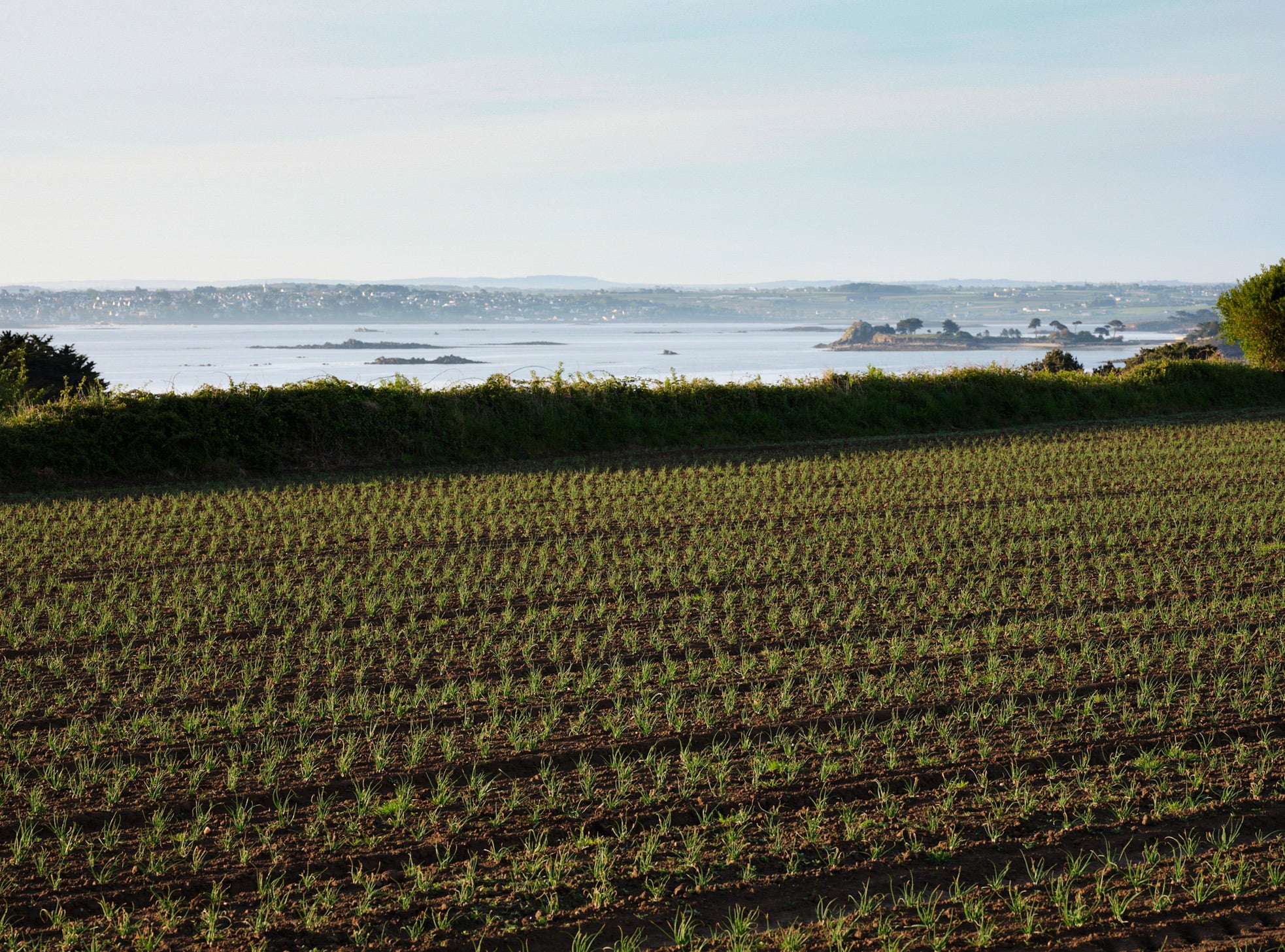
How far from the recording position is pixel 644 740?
5.81 m

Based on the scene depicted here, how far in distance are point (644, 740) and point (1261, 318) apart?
2942 centimetres

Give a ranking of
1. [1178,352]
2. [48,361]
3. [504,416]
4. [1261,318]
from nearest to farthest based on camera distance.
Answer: [504,416] → [48,361] → [1261,318] → [1178,352]

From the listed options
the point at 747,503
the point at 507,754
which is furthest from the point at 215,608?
the point at 747,503

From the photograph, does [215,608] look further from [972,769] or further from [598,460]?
[598,460]

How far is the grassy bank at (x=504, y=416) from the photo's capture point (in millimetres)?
15867

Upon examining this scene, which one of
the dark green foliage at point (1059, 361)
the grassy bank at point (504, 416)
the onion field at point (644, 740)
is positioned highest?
the dark green foliage at point (1059, 361)

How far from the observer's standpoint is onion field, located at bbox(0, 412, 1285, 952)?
4215 mm

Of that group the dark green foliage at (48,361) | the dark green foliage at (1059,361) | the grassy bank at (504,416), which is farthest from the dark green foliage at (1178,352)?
the dark green foliage at (48,361)

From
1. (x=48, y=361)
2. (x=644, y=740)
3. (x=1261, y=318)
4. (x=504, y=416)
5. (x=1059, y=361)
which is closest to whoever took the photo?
(x=644, y=740)

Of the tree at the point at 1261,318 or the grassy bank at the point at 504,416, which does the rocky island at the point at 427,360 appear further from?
the tree at the point at 1261,318

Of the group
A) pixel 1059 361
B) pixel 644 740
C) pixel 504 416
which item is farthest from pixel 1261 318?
pixel 644 740

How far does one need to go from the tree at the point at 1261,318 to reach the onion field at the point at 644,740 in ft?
69.3

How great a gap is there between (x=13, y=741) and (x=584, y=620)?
148 inches

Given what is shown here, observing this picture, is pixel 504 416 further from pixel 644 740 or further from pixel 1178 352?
pixel 1178 352
